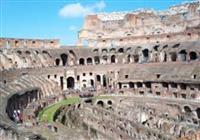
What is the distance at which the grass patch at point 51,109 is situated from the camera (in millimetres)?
31489

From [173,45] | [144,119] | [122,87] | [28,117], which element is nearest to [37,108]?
[28,117]

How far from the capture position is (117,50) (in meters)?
59.4

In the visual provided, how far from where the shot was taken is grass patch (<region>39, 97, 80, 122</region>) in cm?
3149

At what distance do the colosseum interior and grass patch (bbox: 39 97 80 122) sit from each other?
0.39ft

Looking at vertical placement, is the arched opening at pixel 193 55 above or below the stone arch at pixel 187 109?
above

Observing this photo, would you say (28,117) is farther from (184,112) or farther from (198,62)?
(198,62)

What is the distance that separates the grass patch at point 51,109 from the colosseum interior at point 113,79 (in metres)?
0.12

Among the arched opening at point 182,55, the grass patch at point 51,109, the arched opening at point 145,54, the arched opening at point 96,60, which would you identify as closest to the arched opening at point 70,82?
the arched opening at point 96,60

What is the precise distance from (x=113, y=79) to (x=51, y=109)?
58.6 ft

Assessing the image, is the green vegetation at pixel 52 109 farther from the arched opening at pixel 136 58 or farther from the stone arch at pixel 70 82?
the arched opening at pixel 136 58

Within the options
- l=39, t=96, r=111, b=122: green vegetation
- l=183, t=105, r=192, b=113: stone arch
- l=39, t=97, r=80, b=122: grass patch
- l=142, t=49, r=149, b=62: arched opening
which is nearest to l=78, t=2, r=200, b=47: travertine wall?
l=142, t=49, r=149, b=62: arched opening

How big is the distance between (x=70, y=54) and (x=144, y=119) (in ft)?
91.0

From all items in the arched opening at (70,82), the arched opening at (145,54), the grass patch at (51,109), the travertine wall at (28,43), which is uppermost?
the travertine wall at (28,43)

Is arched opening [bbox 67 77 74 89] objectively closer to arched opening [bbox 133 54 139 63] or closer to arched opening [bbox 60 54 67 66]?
arched opening [bbox 60 54 67 66]
